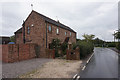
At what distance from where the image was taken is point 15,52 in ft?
32.3

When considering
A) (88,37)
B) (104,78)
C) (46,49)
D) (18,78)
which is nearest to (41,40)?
(46,49)

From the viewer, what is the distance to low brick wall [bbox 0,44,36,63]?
30.7 feet

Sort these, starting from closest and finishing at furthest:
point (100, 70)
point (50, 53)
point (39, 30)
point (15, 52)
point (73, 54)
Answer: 1. point (100, 70)
2. point (15, 52)
3. point (73, 54)
4. point (50, 53)
5. point (39, 30)

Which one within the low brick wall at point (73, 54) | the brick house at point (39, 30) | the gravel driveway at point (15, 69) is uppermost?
the brick house at point (39, 30)

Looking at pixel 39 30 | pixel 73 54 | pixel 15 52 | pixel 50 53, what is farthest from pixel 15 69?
pixel 39 30

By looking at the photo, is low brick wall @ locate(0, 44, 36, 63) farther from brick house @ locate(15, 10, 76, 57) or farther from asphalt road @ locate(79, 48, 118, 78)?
asphalt road @ locate(79, 48, 118, 78)

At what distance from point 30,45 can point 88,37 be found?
1509 inches

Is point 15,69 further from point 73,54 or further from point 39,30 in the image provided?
point 39,30

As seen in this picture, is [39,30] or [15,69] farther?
[39,30]

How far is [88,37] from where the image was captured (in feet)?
143

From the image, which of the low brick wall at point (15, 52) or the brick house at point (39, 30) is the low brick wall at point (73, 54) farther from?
the low brick wall at point (15, 52)

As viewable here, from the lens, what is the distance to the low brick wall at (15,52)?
936 cm

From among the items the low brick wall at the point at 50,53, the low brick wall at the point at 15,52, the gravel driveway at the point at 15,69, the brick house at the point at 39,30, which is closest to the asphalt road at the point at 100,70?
the gravel driveway at the point at 15,69

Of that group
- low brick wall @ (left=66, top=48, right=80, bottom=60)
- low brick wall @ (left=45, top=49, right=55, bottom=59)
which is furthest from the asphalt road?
low brick wall @ (left=45, top=49, right=55, bottom=59)
